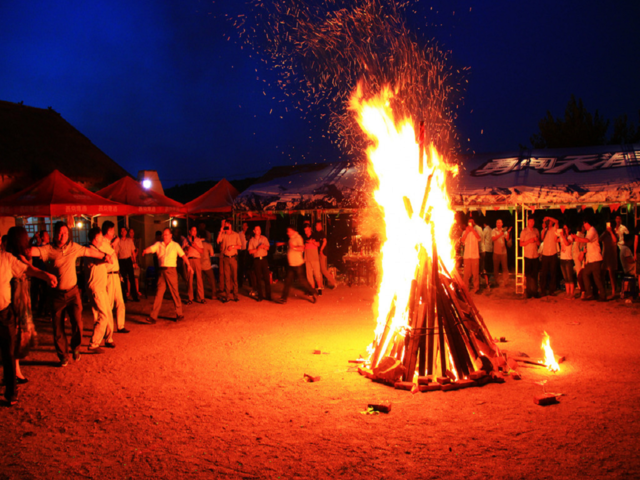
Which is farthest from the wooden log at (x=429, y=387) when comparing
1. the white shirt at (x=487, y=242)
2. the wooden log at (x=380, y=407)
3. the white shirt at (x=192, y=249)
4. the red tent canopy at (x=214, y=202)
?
the red tent canopy at (x=214, y=202)

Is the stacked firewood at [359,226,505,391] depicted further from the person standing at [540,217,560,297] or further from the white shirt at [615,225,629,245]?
the white shirt at [615,225,629,245]

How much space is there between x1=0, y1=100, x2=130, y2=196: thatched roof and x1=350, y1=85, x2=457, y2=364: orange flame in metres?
12.9

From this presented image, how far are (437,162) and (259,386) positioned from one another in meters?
3.79

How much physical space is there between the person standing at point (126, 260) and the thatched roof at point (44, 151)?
5906 millimetres

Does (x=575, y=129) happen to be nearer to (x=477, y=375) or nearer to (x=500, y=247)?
(x=500, y=247)

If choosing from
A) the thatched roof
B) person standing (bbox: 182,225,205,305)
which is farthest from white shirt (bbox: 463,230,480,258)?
the thatched roof

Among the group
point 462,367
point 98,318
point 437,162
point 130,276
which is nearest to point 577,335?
point 462,367

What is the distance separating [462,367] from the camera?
5.60 metres

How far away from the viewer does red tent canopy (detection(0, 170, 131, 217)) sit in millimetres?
11914

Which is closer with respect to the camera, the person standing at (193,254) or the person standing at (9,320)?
the person standing at (9,320)

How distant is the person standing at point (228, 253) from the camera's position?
11609 millimetres

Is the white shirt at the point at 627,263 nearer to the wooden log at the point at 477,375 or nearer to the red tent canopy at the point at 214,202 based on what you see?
the wooden log at the point at 477,375

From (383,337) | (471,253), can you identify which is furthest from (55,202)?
(471,253)

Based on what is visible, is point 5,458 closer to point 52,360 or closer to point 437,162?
point 52,360
